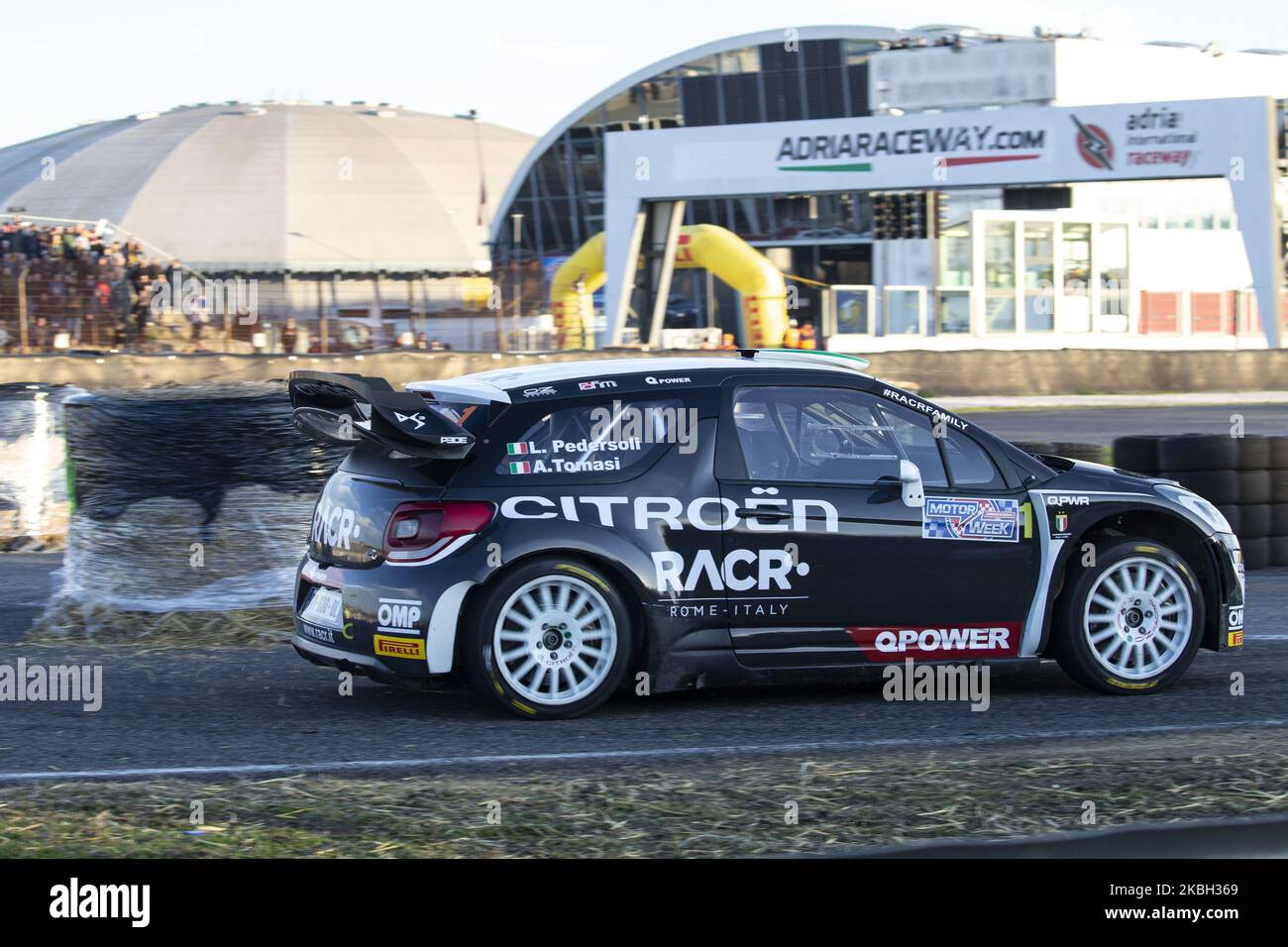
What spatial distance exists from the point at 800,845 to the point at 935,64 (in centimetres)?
4410

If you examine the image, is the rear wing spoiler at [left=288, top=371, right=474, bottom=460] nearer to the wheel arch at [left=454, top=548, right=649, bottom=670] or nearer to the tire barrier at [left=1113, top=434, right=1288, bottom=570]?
the wheel arch at [left=454, top=548, right=649, bottom=670]

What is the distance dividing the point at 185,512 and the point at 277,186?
263 ft

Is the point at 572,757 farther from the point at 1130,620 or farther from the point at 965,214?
the point at 965,214

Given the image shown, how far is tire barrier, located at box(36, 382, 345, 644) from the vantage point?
27.5ft

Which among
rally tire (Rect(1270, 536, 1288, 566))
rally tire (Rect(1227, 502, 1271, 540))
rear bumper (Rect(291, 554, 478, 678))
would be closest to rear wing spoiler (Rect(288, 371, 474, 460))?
rear bumper (Rect(291, 554, 478, 678))

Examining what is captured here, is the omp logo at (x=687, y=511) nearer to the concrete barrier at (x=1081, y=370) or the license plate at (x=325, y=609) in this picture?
the license plate at (x=325, y=609)

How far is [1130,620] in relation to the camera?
23.1 ft

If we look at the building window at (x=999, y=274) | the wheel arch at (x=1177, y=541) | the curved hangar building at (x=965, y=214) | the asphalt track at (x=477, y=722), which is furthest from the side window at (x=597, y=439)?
the building window at (x=999, y=274)

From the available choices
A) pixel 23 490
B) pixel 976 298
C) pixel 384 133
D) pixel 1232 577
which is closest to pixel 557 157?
pixel 384 133

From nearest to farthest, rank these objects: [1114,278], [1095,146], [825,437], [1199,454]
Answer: [825,437], [1199,454], [1095,146], [1114,278]

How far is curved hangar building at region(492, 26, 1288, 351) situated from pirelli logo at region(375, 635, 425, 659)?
28.6 m

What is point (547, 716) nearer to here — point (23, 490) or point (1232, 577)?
point (1232, 577)

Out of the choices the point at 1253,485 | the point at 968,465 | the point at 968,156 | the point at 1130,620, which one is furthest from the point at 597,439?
the point at 968,156

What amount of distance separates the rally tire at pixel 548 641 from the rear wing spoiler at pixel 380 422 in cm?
58
